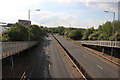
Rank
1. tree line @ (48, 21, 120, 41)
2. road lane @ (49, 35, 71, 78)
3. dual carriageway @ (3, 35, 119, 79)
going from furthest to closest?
tree line @ (48, 21, 120, 41) → road lane @ (49, 35, 71, 78) → dual carriageway @ (3, 35, 119, 79)

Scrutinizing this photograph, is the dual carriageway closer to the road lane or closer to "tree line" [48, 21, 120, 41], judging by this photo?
the road lane

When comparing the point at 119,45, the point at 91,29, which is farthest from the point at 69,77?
the point at 91,29

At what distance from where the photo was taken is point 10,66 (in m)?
33.2

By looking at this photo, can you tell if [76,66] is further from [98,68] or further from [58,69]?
[98,68]

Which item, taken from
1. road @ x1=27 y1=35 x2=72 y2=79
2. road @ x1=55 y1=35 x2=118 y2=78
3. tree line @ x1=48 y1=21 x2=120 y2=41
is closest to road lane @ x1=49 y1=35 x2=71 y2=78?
road @ x1=27 y1=35 x2=72 y2=79

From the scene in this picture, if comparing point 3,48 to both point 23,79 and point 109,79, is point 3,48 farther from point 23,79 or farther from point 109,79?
point 109,79

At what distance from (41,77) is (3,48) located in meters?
6.92

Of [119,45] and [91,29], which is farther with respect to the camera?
[91,29]

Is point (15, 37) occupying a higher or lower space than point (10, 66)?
higher

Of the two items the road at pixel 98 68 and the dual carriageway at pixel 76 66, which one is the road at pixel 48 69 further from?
the road at pixel 98 68

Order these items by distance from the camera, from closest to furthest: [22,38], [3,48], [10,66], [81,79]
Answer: [3,48], [81,79], [10,66], [22,38]

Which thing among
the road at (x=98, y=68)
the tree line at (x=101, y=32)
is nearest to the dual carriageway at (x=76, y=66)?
the road at (x=98, y=68)

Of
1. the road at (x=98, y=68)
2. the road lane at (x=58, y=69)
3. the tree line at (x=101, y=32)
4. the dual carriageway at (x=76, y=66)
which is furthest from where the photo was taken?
the tree line at (x=101, y=32)

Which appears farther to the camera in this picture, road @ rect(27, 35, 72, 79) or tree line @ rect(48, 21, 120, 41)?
tree line @ rect(48, 21, 120, 41)
